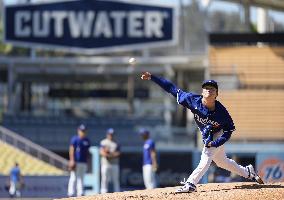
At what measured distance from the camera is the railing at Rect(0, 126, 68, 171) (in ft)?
84.4

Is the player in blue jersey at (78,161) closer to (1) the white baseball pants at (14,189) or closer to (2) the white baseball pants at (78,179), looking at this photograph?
(2) the white baseball pants at (78,179)

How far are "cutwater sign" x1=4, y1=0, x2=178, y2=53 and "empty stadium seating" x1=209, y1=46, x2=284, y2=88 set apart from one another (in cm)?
589

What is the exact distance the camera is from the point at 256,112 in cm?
2820

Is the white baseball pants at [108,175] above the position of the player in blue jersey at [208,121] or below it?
below

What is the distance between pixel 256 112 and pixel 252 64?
101 inches

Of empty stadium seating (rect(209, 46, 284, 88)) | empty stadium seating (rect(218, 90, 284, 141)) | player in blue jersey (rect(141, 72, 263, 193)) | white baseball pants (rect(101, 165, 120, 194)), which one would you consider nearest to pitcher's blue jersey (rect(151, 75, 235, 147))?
player in blue jersey (rect(141, 72, 263, 193))

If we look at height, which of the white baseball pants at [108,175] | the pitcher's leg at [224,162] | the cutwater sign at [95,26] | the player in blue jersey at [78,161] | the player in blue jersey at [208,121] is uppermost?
the cutwater sign at [95,26]

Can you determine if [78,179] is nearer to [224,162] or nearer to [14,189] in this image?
[14,189]

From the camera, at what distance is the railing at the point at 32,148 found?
1013 inches

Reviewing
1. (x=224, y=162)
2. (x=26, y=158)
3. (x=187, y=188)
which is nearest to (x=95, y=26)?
(x=26, y=158)

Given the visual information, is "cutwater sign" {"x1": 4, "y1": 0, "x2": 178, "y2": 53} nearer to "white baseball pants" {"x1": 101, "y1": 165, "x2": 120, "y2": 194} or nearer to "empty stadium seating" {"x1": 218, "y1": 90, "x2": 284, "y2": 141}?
"empty stadium seating" {"x1": 218, "y1": 90, "x2": 284, "y2": 141}

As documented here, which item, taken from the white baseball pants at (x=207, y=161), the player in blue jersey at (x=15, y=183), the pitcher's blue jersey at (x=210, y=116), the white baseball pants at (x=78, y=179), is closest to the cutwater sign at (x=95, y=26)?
the player in blue jersey at (x=15, y=183)

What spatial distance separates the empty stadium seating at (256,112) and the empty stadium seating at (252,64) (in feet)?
3.68

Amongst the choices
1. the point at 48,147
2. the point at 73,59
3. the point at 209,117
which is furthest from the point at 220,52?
the point at 209,117
